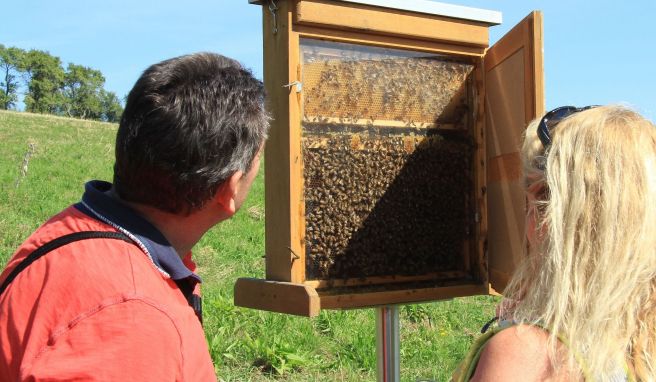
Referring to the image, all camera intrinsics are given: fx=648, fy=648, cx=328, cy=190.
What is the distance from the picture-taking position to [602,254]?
1.62 m

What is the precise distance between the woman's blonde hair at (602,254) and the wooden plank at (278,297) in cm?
115

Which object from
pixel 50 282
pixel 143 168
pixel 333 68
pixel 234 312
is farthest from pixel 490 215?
pixel 234 312

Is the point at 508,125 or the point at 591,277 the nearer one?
the point at 591,277

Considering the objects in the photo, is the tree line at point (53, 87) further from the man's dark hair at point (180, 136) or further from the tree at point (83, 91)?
the man's dark hair at point (180, 136)

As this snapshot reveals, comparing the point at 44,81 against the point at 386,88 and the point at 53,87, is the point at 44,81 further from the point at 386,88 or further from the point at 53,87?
the point at 386,88

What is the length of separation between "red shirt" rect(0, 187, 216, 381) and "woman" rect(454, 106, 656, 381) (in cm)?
75

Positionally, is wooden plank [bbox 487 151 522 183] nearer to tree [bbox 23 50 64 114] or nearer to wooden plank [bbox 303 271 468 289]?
wooden plank [bbox 303 271 468 289]

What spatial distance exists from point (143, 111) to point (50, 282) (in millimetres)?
531

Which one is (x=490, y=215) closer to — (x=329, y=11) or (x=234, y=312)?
(x=329, y=11)

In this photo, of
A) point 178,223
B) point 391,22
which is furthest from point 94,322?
point 391,22

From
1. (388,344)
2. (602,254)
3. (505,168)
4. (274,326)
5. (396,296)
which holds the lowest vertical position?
(274,326)

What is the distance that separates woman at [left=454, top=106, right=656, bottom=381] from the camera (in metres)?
1.57

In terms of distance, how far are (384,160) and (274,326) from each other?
374cm

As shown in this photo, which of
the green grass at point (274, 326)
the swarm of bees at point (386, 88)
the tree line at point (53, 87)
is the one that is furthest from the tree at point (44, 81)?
the swarm of bees at point (386, 88)
